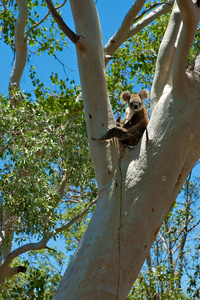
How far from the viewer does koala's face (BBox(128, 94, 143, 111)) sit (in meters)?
5.51

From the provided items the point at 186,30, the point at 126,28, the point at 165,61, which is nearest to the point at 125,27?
the point at 126,28

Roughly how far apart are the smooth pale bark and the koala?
0.09m

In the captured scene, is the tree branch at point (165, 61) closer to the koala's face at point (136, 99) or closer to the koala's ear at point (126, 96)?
the koala's face at point (136, 99)

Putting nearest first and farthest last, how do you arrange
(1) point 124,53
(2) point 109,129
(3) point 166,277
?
(2) point 109,129 < (3) point 166,277 < (1) point 124,53

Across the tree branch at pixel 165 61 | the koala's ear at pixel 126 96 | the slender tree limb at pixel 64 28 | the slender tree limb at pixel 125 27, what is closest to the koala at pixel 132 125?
the koala's ear at pixel 126 96

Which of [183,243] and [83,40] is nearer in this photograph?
[83,40]

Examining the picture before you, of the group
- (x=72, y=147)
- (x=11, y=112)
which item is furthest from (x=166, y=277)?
(x=11, y=112)

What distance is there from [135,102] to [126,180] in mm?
2737

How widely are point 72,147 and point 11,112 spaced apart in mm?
1105

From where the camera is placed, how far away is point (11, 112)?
621 centimetres

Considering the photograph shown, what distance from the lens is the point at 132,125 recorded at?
4.80 metres

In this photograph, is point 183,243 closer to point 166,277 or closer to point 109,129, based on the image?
point 166,277

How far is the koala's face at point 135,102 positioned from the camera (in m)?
5.51

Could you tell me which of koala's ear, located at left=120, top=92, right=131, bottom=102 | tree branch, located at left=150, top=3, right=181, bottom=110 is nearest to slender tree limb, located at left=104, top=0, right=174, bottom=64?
koala's ear, located at left=120, top=92, right=131, bottom=102
